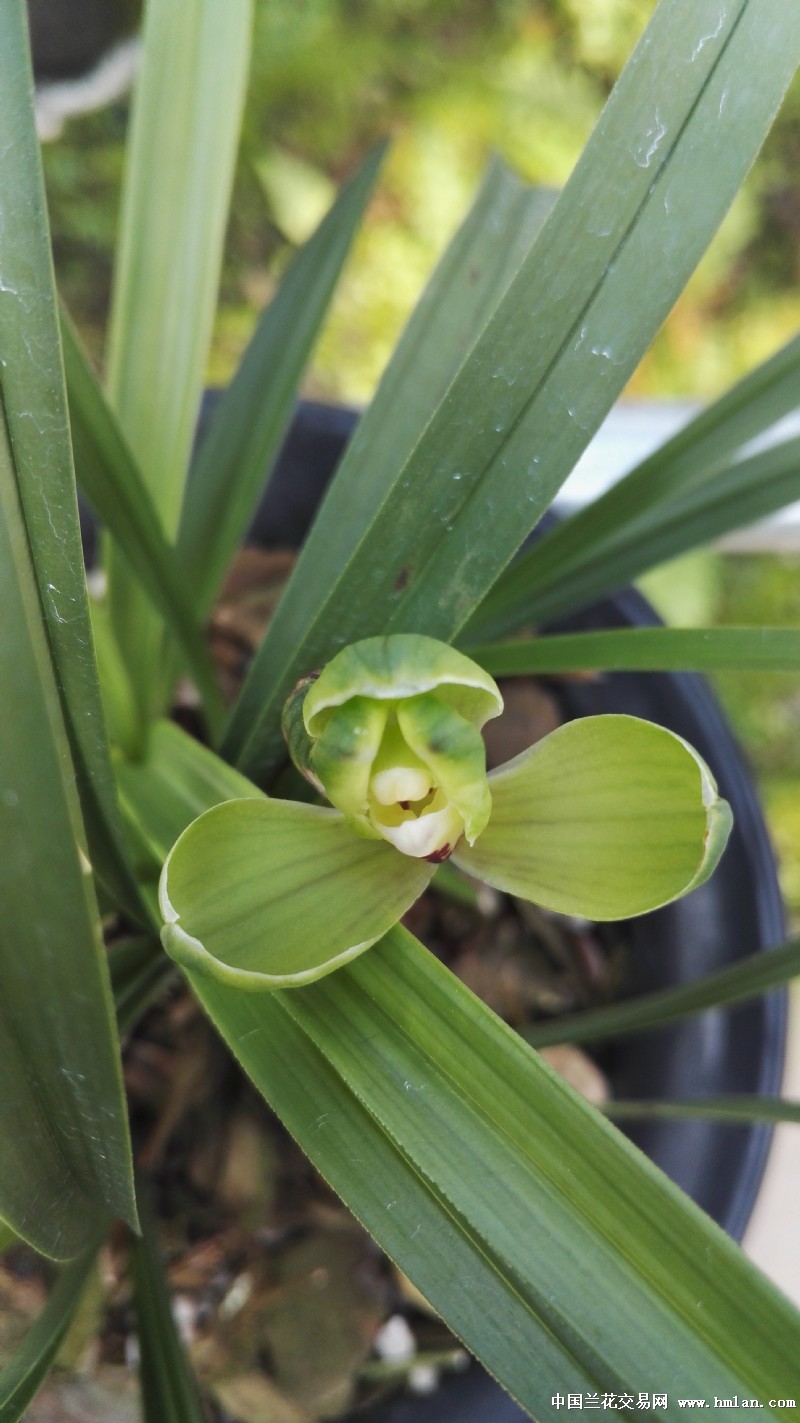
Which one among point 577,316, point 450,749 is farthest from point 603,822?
point 577,316

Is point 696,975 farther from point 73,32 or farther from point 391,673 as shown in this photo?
point 73,32

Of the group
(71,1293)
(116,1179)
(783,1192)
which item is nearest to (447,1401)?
(71,1293)

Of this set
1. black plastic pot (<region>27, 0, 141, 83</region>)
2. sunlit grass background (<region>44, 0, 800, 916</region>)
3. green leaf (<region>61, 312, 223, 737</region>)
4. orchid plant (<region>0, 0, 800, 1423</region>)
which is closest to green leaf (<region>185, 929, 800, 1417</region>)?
orchid plant (<region>0, 0, 800, 1423</region>)

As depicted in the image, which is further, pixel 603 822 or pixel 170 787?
pixel 170 787

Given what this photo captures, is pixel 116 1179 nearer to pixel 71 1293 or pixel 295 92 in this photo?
pixel 71 1293

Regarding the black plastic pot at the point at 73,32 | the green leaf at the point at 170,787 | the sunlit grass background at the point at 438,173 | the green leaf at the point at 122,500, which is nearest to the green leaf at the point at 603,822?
the green leaf at the point at 170,787

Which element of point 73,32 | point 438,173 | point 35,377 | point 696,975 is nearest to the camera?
point 35,377

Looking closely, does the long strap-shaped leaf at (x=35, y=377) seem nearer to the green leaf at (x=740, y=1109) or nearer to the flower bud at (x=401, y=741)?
the flower bud at (x=401, y=741)
